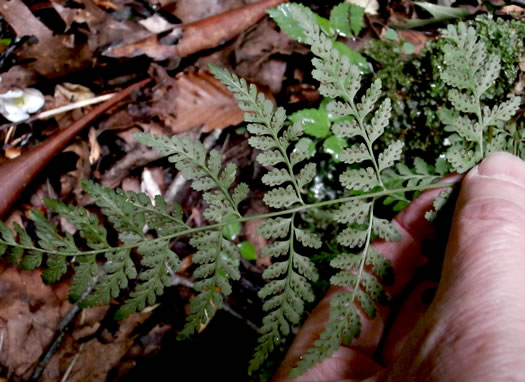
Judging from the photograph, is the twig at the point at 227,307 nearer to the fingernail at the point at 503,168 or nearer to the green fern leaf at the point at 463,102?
the fingernail at the point at 503,168

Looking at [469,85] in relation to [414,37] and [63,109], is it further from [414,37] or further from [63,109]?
[63,109]

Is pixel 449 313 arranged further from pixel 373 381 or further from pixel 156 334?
pixel 156 334

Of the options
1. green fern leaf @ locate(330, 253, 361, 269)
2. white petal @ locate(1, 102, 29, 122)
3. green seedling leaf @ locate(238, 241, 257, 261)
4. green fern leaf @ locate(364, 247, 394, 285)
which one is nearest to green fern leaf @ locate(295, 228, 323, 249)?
green fern leaf @ locate(330, 253, 361, 269)

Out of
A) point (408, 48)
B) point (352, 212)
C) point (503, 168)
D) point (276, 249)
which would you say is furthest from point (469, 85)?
point (408, 48)

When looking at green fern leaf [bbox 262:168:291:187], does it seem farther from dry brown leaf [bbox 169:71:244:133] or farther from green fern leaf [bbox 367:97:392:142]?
dry brown leaf [bbox 169:71:244:133]

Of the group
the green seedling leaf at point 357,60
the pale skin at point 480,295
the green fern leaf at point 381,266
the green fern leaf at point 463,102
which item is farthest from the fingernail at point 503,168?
the green seedling leaf at point 357,60
